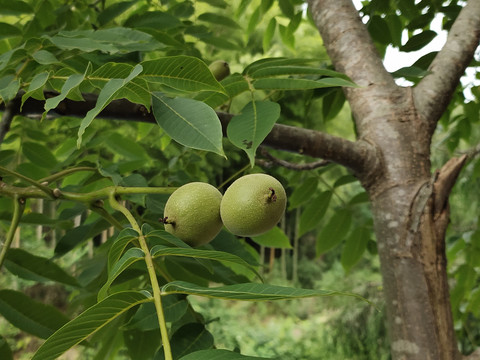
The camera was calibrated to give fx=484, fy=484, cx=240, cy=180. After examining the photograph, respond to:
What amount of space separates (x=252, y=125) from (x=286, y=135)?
266 mm

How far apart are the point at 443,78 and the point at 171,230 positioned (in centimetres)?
85

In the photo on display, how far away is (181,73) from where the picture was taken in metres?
0.77

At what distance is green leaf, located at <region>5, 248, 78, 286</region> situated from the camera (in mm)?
992

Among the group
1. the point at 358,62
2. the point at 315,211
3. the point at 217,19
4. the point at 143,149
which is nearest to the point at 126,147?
the point at 143,149

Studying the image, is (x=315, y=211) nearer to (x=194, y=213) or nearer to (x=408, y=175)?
(x=408, y=175)

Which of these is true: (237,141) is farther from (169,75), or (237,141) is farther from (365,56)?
(365,56)

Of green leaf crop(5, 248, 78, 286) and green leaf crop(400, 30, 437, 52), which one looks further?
green leaf crop(400, 30, 437, 52)

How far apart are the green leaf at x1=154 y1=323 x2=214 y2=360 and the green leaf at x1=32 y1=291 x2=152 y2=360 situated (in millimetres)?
313

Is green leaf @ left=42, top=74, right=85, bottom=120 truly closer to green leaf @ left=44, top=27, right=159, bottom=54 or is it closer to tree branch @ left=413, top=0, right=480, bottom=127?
green leaf @ left=44, top=27, right=159, bottom=54

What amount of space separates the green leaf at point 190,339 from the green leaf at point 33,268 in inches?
11.4

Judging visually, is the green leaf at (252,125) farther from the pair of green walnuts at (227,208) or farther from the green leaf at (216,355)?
the green leaf at (216,355)

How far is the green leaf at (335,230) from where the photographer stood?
64.0 inches

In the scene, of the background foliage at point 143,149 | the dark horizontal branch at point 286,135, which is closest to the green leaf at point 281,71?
the background foliage at point 143,149

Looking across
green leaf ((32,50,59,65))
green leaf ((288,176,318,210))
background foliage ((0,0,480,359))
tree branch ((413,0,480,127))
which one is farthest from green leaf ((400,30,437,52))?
green leaf ((32,50,59,65))
